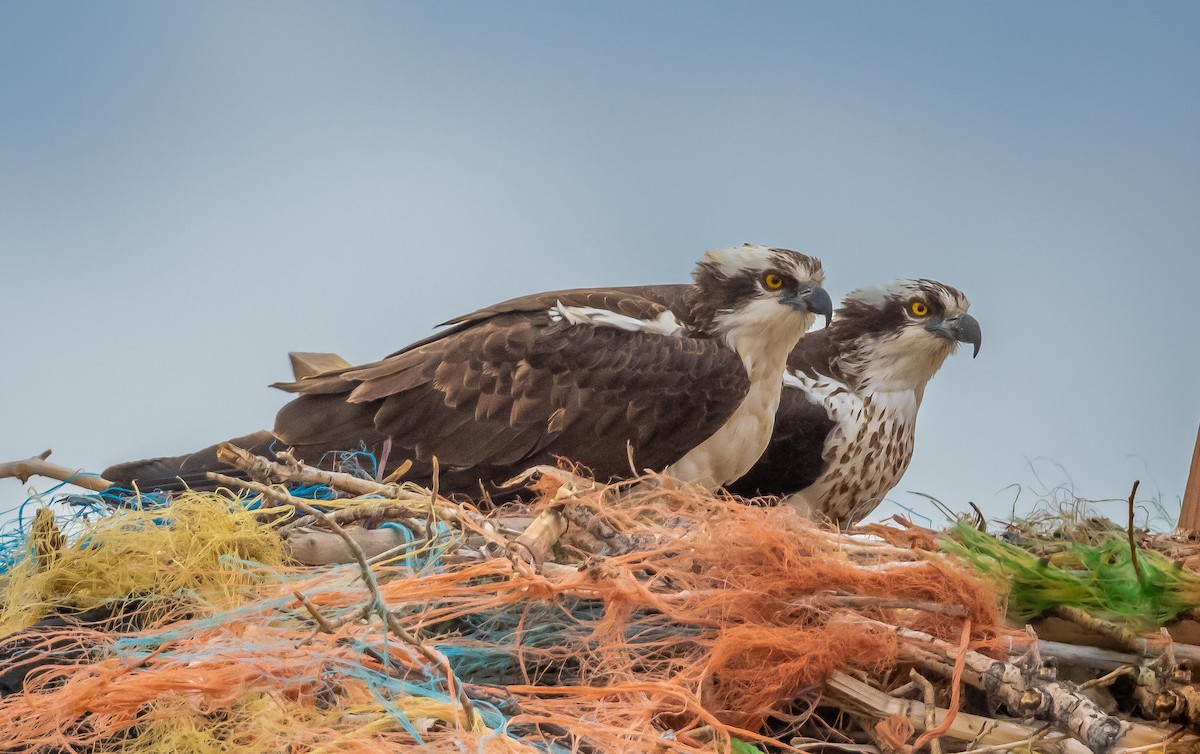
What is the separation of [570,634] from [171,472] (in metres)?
2.34

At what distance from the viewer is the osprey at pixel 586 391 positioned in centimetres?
473

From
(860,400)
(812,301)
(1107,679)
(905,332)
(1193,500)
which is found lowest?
(1193,500)

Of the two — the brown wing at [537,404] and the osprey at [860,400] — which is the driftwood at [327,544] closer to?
the brown wing at [537,404]

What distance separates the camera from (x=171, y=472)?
4703 mm

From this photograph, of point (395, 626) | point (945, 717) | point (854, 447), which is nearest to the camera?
point (395, 626)

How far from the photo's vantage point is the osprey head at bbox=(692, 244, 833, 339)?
4859mm

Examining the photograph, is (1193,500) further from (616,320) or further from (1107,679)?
(616,320)

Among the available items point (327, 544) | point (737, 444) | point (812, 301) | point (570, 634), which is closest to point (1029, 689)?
point (570, 634)

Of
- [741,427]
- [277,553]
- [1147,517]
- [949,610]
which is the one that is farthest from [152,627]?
[1147,517]

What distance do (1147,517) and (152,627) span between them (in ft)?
12.1

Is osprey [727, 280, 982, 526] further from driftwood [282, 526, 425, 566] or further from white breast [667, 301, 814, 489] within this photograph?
driftwood [282, 526, 425, 566]

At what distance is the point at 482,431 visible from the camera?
15.7 feet

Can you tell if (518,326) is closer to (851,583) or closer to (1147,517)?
(851,583)

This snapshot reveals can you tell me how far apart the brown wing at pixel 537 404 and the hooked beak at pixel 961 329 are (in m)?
1.30
